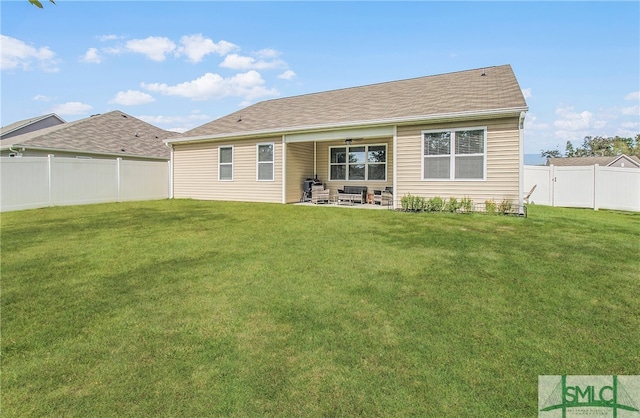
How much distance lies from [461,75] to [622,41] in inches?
249

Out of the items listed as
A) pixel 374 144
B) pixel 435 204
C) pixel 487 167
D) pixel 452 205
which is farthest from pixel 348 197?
pixel 487 167

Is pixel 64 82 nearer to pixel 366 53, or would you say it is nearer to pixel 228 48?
pixel 228 48

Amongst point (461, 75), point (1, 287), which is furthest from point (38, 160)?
point (461, 75)

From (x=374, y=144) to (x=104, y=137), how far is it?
1603cm

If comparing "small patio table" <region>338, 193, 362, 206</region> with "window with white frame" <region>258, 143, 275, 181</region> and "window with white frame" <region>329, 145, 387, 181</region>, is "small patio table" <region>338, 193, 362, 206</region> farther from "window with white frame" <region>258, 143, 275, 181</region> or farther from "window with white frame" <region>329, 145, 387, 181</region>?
"window with white frame" <region>258, 143, 275, 181</region>

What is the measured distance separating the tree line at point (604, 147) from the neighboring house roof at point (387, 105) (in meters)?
50.7

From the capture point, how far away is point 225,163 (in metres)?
14.9

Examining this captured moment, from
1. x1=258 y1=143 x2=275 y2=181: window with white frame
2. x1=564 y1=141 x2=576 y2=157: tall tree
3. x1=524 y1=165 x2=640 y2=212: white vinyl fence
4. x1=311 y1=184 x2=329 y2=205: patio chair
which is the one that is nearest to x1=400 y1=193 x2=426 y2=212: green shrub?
x1=311 y1=184 x2=329 y2=205: patio chair

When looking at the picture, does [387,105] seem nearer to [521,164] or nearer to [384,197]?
[384,197]

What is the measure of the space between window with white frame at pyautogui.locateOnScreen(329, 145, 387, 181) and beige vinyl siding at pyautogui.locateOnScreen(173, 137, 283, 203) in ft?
8.70

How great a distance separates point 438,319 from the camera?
3.03m

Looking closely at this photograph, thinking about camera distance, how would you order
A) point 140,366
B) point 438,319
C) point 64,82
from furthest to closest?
point 64,82
point 438,319
point 140,366

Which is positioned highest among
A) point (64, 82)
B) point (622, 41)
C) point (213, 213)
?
point (622, 41)

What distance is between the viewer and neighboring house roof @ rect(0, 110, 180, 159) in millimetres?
16672
